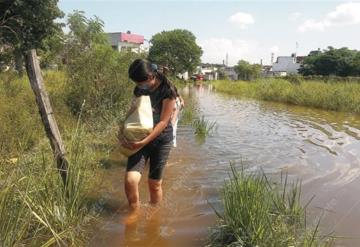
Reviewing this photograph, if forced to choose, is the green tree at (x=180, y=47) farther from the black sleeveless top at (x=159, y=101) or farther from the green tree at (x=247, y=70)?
the black sleeveless top at (x=159, y=101)

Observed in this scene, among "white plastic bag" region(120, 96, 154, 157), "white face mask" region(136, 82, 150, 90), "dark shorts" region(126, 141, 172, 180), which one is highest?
"white face mask" region(136, 82, 150, 90)

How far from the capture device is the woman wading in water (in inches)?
193

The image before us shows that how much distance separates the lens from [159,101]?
516cm

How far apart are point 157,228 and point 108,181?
79.1 inches

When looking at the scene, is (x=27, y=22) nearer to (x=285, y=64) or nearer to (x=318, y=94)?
(x=318, y=94)

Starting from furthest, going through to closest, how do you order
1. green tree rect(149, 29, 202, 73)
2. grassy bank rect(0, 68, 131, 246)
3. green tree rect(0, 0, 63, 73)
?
green tree rect(149, 29, 202, 73)
green tree rect(0, 0, 63, 73)
grassy bank rect(0, 68, 131, 246)

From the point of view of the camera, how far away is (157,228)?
17.4 ft

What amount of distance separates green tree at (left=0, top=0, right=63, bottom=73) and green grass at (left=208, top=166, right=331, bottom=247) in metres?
2.52

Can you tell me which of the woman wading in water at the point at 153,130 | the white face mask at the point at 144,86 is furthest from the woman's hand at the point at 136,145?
the white face mask at the point at 144,86

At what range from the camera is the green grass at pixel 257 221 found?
4043mm

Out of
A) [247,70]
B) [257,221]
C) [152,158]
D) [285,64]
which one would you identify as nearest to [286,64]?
[285,64]

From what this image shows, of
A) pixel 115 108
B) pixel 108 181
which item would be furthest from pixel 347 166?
pixel 115 108

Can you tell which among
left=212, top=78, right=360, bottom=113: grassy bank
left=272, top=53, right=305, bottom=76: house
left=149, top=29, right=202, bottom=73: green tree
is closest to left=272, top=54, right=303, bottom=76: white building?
left=272, top=53, right=305, bottom=76: house

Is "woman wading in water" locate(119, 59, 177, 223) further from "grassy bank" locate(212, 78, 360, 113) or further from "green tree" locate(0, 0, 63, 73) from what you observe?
"grassy bank" locate(212, 78, 360, 113)
